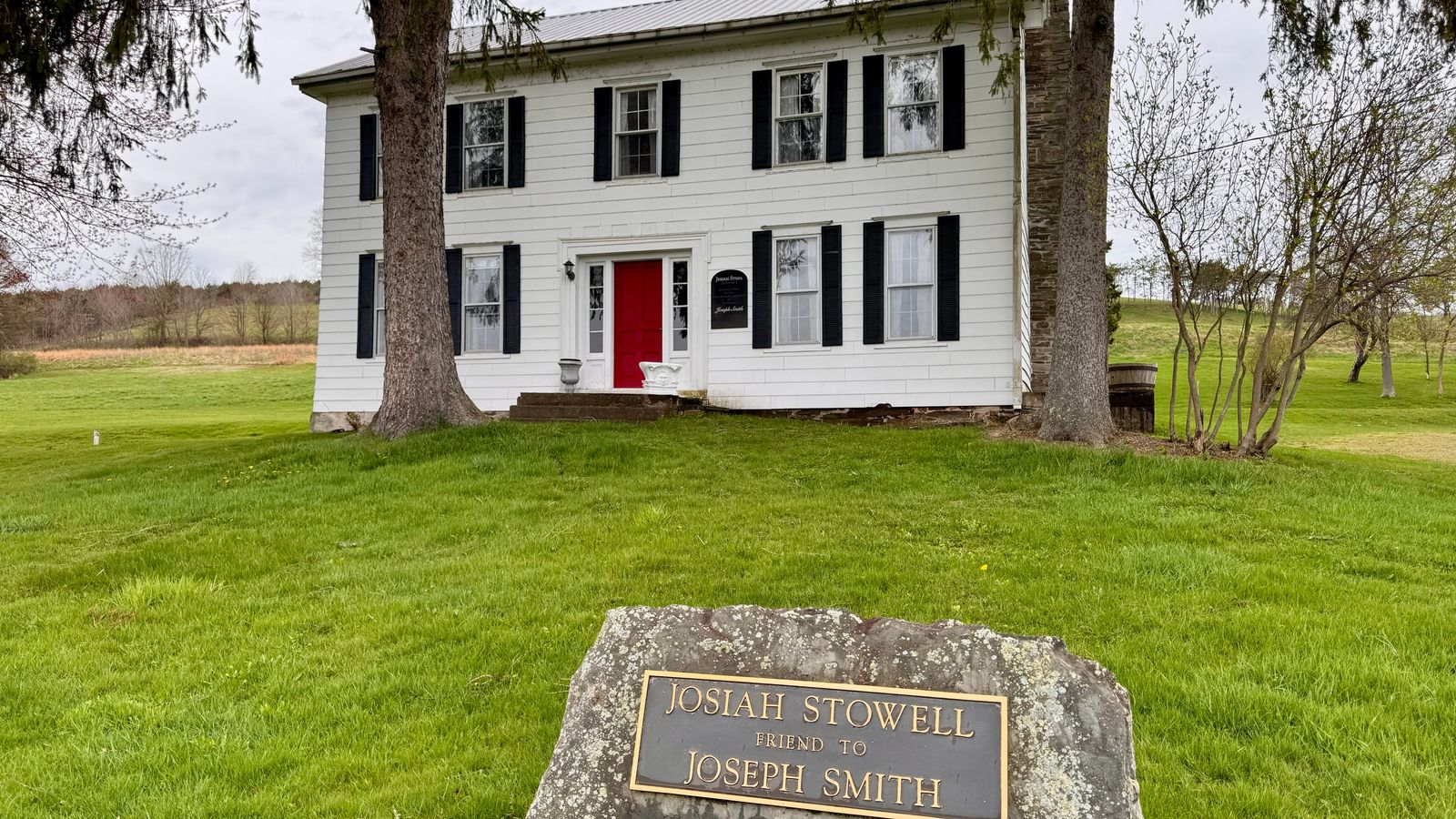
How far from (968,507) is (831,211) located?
7.78 meters

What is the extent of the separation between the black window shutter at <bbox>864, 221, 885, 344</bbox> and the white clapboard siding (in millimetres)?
134

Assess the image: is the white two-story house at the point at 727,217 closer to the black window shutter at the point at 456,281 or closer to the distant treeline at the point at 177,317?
the black window shutter at the point at 456,281

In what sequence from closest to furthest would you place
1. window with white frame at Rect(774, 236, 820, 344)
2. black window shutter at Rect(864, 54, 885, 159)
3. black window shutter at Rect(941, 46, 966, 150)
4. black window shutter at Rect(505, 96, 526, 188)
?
black window shutter at Rect(941, 46, 966, 150)
black window shutter at Rect(864, 54, 885, 159)
window with white frame at Rect(774, 236, 820, 344)
black window shutter at Rect(505, 96, 526, 188)

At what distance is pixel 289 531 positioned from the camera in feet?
25.3

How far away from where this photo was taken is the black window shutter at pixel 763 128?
1505 centimetres

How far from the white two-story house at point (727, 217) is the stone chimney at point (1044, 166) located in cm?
16

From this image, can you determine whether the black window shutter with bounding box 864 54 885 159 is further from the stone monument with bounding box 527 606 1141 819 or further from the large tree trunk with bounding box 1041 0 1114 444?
the stone monument with bounding box 527 606 1141 819

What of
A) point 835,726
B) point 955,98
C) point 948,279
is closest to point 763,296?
point 948,279

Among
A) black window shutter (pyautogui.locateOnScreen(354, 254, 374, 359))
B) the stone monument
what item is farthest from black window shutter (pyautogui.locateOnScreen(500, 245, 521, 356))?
the stone monument

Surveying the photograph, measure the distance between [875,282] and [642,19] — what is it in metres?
7.31

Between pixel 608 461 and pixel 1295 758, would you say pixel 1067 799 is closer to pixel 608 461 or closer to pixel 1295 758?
pixel 1295 758

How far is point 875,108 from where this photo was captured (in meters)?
14.6

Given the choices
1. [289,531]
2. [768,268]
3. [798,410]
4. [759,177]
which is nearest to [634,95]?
[759,177]

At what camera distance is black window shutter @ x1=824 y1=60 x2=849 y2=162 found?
14.8 meters
